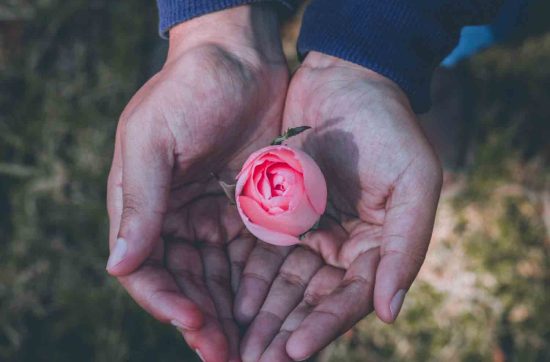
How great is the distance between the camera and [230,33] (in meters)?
2.06

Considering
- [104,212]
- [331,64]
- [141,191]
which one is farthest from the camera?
[104,212]

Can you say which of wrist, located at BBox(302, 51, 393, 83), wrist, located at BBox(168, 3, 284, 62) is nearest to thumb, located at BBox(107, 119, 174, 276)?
wrist, located at BBox(168, 3, 284, 62)

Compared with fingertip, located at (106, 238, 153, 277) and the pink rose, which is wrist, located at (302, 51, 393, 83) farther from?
fingertip, located at (106, 238, 153, 277)

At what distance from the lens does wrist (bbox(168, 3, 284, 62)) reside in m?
2.04

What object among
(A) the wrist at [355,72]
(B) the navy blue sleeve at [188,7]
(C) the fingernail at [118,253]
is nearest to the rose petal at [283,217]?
(C) the fingernail at [118,253]

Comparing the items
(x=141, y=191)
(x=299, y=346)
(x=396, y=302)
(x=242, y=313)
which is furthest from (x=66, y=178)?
(x=396, y=302)

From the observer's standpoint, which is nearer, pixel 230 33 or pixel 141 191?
pixel 141 191

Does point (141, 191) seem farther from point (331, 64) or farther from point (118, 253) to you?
point (331, 64)

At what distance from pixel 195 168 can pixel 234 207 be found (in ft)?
0.61

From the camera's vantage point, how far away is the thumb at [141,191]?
63.4 inches

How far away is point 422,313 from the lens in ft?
8.48

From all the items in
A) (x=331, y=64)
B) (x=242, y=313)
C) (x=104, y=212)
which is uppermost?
(x=331, y=64)

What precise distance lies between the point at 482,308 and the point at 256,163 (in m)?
1.51

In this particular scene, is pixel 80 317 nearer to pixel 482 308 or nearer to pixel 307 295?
pixel 307 295
